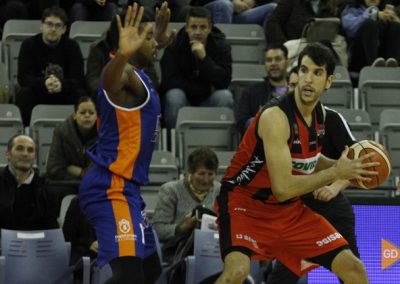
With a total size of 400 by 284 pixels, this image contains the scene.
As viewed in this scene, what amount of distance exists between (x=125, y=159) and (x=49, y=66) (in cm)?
438

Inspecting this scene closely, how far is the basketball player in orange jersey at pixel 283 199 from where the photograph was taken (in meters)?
7.29

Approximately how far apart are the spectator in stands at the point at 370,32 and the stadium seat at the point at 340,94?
565 millimetres

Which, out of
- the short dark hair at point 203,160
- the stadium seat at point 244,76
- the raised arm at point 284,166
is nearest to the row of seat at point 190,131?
the stadium seat at point 244,76

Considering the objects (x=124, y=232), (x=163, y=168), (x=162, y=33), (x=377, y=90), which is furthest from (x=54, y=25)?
(x=124, y=232)

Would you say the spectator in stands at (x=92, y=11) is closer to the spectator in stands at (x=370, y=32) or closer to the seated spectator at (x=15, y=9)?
the seated spectator at (x=15, y=9)

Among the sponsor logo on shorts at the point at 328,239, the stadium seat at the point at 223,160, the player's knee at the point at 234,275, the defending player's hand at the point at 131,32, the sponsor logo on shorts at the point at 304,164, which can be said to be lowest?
the player's knee at the point at 234,275

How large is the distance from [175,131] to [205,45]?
104 cm

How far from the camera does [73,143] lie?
10297 mm

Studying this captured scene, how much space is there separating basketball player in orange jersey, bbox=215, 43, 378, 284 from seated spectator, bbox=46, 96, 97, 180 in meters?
2.90

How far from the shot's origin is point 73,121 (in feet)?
34.2

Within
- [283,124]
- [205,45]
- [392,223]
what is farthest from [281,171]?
[205,45]

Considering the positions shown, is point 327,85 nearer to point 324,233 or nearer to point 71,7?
point 324,233

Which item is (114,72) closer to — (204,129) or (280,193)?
(280,193)

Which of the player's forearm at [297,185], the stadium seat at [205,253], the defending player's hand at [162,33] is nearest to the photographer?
the player's forearm at [297,185]
